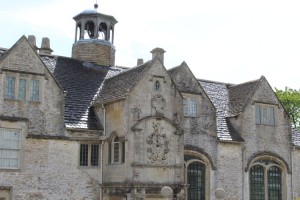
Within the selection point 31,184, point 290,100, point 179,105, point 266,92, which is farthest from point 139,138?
point 290,100

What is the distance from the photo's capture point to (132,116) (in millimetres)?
28875

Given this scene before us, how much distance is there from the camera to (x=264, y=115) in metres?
36.8

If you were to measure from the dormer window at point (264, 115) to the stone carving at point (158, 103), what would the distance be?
9.14 meters

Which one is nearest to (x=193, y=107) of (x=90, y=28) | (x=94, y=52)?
(x=94, y=52)

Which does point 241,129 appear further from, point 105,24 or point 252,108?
point 105,24

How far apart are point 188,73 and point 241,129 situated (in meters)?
5.28

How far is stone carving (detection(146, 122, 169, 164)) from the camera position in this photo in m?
29.0

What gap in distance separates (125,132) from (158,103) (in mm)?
2788

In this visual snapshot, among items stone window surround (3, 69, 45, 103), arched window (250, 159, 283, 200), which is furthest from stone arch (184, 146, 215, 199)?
stone window surround (3, 69, 45, 103)

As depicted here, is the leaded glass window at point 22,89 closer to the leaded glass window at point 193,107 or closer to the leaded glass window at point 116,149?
the leaded glass window at point 116,149

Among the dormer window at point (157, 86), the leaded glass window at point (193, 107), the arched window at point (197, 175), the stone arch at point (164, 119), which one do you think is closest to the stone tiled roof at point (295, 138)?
the arched window at point (197, 175)

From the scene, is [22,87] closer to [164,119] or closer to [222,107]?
[164,119]

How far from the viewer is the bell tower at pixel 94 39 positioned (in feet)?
120

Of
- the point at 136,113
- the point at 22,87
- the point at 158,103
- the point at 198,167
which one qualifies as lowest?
the point at 198,167
